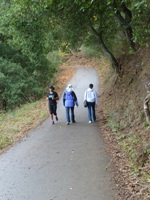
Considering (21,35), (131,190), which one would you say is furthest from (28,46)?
(131,190)

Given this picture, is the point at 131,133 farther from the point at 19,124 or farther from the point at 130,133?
the point at 19,124

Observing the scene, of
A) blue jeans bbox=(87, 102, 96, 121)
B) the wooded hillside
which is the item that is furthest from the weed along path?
the wooded hillside

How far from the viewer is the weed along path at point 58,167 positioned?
663 centimetres

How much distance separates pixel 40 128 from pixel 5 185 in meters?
5.78

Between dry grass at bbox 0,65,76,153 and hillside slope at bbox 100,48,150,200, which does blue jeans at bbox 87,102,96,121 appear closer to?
hillside slope at bbox 100,48,150,200

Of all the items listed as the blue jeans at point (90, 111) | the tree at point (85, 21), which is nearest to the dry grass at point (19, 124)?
the blue jeans at point (90, 111)

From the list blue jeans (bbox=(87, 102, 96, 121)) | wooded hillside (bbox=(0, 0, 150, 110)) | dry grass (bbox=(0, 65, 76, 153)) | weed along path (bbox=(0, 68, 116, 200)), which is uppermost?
wooded hillside (bbox=(0, 0, 150, 110))

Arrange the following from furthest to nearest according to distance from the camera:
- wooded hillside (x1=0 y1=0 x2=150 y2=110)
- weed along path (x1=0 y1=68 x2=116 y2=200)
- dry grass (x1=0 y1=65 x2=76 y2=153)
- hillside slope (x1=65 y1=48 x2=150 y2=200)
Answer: dry grass (x1=0 y1=65 x2=76 y2=153) → wooded hillside (x1=0 y1=0 x2=150 y2=110) → weed along path (x1=0 y1=68 x2=116 y2=200) → hillside slope (x1=65 y1=48 x2=150 y2=200)

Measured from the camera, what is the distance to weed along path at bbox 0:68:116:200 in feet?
21.7

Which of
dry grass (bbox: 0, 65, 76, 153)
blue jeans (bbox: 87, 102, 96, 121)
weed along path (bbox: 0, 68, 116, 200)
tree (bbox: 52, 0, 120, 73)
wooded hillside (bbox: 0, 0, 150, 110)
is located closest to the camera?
weed along path (bbox: 0, 68, 116, 200)

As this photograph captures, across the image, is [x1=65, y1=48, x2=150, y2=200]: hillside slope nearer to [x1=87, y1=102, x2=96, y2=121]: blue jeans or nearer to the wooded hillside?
[x1=87, y1=102, x2=96, y2=121]: blue jeans

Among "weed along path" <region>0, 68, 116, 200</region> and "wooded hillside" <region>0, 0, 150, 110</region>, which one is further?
"wooded hillside" <region>0, 0, 150, 110</region>

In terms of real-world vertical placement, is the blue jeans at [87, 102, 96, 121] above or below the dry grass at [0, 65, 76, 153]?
above

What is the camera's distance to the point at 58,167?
812cm
